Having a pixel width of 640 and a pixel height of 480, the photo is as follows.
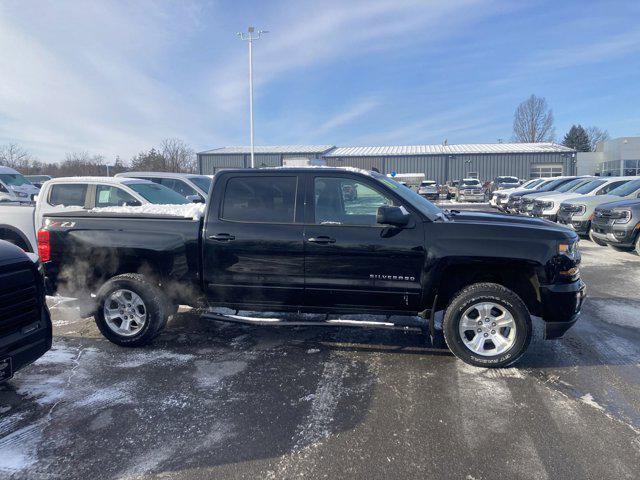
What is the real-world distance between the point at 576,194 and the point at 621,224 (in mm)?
4821

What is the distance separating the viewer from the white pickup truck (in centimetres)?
764

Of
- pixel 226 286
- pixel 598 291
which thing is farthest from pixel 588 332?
pixel 226 286

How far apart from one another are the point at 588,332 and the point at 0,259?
19.3ft

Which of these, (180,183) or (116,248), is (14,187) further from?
(116,248)

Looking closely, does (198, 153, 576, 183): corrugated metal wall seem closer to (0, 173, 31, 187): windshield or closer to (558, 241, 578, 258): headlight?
(0, 173, 31, 187): windshield

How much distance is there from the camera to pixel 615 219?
9.86 metres

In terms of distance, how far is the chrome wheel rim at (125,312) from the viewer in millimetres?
4738

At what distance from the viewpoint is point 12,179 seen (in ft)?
64.2

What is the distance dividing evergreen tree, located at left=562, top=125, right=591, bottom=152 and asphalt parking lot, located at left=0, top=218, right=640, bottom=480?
9545 cm

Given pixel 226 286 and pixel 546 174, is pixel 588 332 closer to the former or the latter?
pixel 226 286

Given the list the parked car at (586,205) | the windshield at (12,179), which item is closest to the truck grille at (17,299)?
the parked car at (586,205)

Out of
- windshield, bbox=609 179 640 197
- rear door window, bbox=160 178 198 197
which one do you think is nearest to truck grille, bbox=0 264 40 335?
rear door window, bbox=160 178 198 197

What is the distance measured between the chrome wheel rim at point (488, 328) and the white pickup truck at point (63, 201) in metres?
6.67

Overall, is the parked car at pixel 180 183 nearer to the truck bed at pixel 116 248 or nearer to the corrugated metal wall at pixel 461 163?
the truck bed at pixel 116 248
